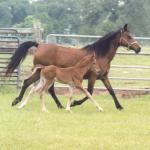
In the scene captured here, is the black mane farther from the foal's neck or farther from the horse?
the foal's neck

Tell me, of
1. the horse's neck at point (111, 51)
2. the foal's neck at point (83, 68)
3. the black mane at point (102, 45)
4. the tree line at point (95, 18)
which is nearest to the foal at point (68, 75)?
the foal's neck at point (83, 68)

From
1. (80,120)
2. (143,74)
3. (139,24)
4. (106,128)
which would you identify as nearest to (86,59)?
(80,120)

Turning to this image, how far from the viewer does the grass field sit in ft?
25.1

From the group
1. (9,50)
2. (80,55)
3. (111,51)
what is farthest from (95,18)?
(80,55)

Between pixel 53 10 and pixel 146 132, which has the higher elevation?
pixel 146 132

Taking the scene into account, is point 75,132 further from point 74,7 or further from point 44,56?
point 74,7

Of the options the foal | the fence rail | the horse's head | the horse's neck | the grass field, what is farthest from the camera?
the fence rail

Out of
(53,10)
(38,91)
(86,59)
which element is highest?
(86,59)

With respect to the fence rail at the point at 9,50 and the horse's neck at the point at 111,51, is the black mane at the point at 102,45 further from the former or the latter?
the fence rail at the point at 9,50

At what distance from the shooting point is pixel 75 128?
9.12 meters

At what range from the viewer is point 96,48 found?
12352 mm

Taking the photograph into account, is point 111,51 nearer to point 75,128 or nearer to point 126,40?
point 126,40

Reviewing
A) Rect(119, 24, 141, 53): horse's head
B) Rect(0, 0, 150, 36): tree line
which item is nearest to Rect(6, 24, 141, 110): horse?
Rect(119, 24, 141, 53): horse's head

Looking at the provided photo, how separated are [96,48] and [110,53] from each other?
35 centimetres
